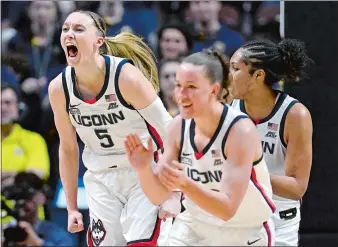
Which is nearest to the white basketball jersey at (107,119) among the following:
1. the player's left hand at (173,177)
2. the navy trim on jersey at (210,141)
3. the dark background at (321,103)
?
the navy trim on jersey at (210,141)

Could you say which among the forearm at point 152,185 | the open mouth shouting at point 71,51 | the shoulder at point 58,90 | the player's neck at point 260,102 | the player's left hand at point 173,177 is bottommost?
the forearm at point 152,185

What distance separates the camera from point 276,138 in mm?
4168

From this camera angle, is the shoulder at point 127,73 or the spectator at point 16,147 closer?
the shoulder at point 127,73

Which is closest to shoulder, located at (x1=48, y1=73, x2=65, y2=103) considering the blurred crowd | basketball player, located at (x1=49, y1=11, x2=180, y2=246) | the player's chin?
basketball player, located at (x1=49, y1=11, x2=180, y2=246)

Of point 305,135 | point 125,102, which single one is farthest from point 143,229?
point 305,135

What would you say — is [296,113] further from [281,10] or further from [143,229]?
[281,10]

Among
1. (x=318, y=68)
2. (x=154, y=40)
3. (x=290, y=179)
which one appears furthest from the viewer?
(x=154, y=40)

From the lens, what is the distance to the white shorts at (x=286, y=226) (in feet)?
13.4

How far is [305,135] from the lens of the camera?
4090 millimetres

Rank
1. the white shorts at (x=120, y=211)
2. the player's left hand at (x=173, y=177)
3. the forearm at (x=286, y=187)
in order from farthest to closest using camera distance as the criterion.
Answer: the white shorts at (x=120, y=211), the forearm at (x=286, y=187), the player's left hand at (x=173, y=177)

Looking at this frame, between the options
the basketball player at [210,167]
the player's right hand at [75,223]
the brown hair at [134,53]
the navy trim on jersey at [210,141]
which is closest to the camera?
the basketball player at [210,167]

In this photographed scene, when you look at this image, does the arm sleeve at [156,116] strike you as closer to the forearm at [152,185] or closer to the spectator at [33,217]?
the forearm at [152,185]

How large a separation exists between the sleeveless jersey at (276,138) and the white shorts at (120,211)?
0.60 meters

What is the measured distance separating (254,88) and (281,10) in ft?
6.37
